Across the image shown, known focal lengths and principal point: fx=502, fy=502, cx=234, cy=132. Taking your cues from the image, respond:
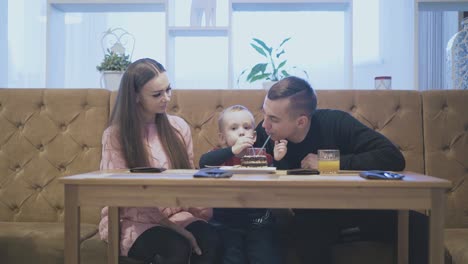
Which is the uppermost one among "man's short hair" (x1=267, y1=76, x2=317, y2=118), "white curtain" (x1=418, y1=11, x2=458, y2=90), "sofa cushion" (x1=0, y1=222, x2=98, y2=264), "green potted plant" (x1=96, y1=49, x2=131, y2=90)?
"white curtain" (x1=418, y1=11, x2=458, y2=90)

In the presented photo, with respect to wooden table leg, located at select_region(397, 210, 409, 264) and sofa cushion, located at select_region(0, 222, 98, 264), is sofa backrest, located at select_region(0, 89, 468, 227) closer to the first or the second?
sofa cushion, located at select_region(0, 222, 98, 264)

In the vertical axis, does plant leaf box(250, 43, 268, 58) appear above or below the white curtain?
below

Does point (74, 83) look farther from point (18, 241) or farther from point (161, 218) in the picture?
point (161, 218)

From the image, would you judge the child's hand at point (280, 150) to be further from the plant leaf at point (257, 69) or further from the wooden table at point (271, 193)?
the plant leaf at point (257, 69)

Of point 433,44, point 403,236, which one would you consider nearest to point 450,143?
point 403,236

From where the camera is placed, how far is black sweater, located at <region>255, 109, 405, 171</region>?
1.82 metres

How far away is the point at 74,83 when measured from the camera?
10.6ft

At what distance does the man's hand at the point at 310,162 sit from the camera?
1818mm

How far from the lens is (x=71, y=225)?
4.76 feet

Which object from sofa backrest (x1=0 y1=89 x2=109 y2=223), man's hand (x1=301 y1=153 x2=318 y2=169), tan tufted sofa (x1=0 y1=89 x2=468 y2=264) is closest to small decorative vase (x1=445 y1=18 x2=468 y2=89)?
tan tufted sofa (x1=0 y1=89 x2=468 y2=264)

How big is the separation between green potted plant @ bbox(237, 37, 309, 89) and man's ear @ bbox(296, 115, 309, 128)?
85 centimetres

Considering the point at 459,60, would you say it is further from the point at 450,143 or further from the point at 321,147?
the point at 321,147

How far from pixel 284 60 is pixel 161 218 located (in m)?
1.47

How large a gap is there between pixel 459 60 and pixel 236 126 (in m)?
1.39
